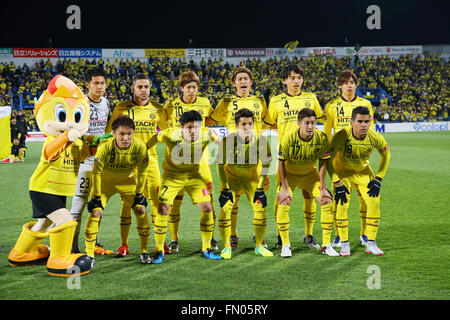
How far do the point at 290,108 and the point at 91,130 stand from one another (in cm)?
264

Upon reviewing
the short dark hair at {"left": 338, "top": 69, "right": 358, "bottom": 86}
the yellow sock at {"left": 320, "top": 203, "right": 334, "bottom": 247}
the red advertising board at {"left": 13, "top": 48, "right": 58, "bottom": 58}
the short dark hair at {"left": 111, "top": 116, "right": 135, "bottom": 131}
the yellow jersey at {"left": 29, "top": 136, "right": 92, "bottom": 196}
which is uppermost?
the red advertising board at {"left": 13, "top": 48, "right": 58, "bottom": 58}

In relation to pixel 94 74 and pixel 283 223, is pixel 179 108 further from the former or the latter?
pixel 283 223

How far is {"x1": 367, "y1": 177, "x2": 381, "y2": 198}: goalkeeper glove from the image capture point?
18.1ft

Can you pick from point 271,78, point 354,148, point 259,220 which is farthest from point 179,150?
point 271,78

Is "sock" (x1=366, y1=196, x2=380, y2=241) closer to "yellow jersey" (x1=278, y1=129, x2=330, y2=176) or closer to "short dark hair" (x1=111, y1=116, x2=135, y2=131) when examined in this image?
"yellow jersey" (x1=278, y1=129, x2=330, y2=176)

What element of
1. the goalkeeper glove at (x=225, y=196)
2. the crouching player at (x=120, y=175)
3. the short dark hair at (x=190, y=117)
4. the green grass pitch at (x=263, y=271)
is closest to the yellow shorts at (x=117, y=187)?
the crouching player at (x=120, y=175)

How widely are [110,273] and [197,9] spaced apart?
131 feet

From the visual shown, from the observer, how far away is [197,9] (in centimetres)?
4172

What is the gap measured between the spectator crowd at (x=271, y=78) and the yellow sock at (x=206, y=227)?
26.7 meters

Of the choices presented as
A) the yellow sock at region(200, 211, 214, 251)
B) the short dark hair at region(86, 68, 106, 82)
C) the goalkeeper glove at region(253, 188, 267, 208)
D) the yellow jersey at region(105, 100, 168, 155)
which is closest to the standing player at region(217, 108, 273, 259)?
the goalkeeper glove at region(253, 188, 267, 208)

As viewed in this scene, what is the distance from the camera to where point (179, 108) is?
598 cm

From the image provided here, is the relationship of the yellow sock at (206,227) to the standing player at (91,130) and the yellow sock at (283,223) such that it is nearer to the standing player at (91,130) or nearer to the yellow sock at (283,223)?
the yellow sock at (283,223)

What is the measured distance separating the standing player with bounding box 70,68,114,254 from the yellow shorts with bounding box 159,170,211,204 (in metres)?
0.93

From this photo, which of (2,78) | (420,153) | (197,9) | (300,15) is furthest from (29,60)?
(420,153)
